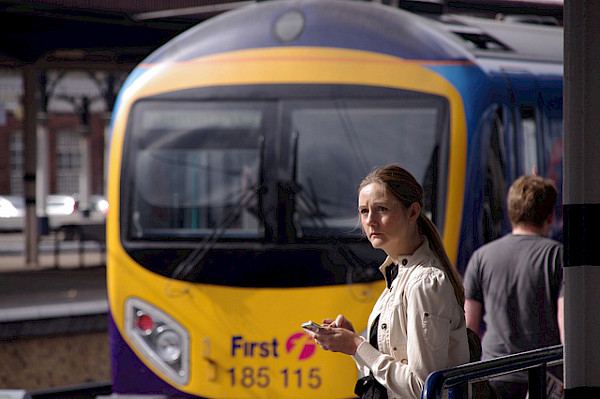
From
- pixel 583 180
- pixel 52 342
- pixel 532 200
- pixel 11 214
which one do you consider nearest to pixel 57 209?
pixel 11 214

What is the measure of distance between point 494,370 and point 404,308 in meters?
0.56

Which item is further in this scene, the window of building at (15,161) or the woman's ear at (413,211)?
the window of building at (15,161)

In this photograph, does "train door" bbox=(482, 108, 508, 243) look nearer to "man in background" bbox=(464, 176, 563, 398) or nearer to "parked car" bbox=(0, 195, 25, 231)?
"man in background" bbox=(464, 176, 563, 398)

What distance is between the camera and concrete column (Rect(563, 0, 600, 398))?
2.11m

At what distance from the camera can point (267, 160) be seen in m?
5.33

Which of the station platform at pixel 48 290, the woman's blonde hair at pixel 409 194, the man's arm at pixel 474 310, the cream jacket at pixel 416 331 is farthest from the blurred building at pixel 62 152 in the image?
the cream jacket at pixel 416 331

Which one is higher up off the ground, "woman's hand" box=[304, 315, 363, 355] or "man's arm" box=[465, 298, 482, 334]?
"woman's hand" box=[304, 315, 363, 355]

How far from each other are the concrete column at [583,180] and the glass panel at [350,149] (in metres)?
3.00

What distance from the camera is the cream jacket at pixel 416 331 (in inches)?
91.4

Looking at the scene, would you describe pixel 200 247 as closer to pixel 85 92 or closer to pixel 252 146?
pixel 252 146

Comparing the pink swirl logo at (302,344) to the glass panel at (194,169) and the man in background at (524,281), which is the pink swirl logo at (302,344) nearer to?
the glass panel at (194,169)

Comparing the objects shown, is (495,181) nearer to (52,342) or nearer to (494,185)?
(494,185)

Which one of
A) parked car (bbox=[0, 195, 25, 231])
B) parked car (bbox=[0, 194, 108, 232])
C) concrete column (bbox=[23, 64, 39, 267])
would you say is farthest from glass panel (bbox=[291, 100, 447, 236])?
parked car (bbox=[0, 194, 108, 232])

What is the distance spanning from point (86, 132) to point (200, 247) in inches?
1111
